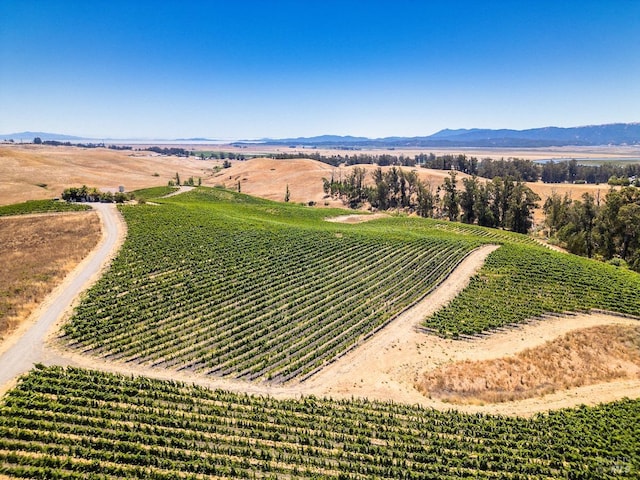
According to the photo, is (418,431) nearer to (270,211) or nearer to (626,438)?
(626,438)

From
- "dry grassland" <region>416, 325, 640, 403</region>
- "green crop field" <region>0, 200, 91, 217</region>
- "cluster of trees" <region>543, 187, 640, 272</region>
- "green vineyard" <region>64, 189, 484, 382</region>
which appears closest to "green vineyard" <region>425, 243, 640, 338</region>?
"dry grassland" <region>416, 325, 640, 403</region>

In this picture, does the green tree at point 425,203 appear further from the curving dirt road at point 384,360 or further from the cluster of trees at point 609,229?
the curving dirt road at point 384,360

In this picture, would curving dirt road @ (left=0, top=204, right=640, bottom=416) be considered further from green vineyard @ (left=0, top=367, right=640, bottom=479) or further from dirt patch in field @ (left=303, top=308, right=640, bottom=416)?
green vineyard @ (left=0, top=367, right=640, bottom=479)

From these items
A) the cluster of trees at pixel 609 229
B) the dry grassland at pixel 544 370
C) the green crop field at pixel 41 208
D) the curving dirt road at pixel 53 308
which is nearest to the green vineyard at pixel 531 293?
the dry grassland at pixel 544 370

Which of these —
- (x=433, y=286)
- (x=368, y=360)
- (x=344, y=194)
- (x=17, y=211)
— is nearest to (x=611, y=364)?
(x=433, y=286)

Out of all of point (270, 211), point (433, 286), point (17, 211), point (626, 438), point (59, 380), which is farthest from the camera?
point (270, 211)
